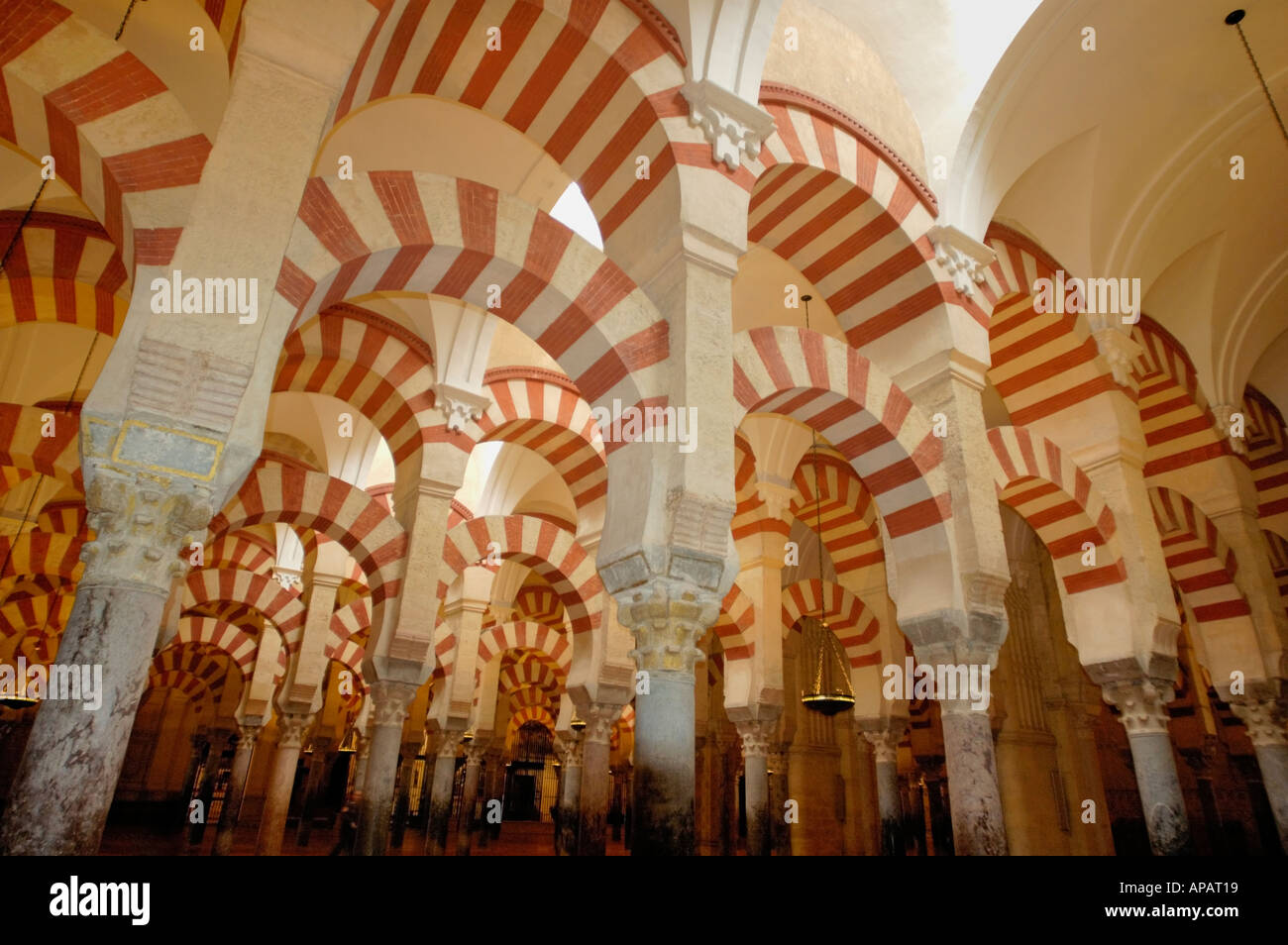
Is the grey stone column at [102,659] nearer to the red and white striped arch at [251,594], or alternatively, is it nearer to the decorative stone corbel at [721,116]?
the decorative stone corbel at [721,116]

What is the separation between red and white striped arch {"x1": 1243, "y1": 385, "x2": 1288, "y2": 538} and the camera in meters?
8.33

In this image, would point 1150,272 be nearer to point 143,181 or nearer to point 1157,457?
point 1157,457

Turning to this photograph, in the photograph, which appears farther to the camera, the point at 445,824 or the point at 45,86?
the point at 445,824

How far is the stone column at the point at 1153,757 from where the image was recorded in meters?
5.39

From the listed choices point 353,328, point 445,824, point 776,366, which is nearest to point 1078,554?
point 776,366

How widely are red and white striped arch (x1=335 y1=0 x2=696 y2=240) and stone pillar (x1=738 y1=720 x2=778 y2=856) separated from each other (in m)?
4.64

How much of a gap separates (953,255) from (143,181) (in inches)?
196

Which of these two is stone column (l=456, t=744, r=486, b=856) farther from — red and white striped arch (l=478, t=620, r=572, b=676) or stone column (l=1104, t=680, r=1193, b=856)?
stone column (l=1104, t=680, r=1193, b=856)

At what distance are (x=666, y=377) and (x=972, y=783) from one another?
292 cm

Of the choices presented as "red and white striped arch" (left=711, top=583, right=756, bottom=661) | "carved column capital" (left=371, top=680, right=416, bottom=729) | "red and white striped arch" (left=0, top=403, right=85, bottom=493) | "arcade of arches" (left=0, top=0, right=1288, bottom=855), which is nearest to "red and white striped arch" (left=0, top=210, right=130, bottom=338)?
"arcade of arches" (left=0, top=0, right=1288, bottom=855)

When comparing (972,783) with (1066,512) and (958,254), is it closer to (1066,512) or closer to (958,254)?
(1066,512)

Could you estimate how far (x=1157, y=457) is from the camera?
779 centimetres

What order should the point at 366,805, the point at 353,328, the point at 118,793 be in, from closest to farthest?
the point at 366,805 → the point at 353,328 → the point at 118,793

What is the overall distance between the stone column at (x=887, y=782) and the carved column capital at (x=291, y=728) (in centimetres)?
573
